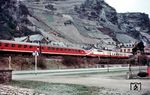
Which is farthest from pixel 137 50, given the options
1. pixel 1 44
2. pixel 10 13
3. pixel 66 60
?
pixel 1 44

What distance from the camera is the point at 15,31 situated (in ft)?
490

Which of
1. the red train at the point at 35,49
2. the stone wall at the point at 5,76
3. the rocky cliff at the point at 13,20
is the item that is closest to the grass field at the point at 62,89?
the stone wall at the point at 5,76

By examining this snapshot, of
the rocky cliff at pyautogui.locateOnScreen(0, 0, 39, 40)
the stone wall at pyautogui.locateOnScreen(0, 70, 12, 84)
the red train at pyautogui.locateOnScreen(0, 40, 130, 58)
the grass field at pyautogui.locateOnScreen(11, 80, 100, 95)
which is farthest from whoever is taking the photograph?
the rocky cliff at pyautogui.locateOnScreen(0, 0, 39, 40)

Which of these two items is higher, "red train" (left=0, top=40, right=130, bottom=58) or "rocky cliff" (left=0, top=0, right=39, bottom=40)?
"rocky cliff" (left=0, top=0, right=39, bottom=40)

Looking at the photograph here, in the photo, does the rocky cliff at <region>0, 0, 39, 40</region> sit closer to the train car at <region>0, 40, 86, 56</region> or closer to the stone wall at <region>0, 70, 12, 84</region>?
the train car at <region>0, 40, 86, 56</region>

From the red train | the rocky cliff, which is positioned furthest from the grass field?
the rocky cliff

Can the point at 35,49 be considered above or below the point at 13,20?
below

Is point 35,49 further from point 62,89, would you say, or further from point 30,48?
point 62,89

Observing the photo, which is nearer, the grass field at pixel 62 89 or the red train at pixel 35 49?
the grass field at pixel 62 89

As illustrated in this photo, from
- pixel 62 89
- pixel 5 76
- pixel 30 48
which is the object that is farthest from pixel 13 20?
pixel 62 89

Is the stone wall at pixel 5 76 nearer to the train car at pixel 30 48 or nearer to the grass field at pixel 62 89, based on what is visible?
the grass field at pixel 62 89

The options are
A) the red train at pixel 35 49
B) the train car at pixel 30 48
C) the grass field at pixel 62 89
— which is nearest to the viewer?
the grass field at pixel 62 89

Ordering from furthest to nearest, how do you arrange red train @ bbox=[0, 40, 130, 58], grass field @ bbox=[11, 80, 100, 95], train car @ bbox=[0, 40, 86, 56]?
red train @ bbox=[0, 40, 130, 58]
train car @ bbox=[0, 40, 86, 56]
grass field @ bbox=[11, 80, 100, 95]

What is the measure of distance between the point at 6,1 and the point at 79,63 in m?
86.8
